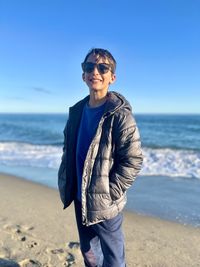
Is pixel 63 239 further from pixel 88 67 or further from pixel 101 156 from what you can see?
pixel 88 67

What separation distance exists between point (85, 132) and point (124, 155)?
1.37 ft

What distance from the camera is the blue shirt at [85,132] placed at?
259 cm

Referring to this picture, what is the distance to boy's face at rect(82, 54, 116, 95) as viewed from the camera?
2.57 meters

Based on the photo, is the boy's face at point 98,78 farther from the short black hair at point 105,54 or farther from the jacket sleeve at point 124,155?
the jacket sleeve at point 124,155

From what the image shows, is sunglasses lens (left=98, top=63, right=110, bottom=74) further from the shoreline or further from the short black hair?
the shoreline

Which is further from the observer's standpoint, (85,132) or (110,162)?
(85,132)

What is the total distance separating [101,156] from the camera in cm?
246

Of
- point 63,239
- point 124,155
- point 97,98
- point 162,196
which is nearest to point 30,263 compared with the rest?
point 63,239

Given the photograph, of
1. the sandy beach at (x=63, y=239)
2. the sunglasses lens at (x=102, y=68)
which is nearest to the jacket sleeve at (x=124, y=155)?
the sunglasses lens at (x=102, y=68)

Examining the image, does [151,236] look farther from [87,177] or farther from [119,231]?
[87,177]

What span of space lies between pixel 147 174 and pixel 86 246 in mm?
6592

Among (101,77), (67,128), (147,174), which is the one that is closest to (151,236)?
(67,128)

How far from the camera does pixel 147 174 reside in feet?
30.8

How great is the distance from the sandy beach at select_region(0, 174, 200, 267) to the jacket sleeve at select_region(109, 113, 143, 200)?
5.25 feet
